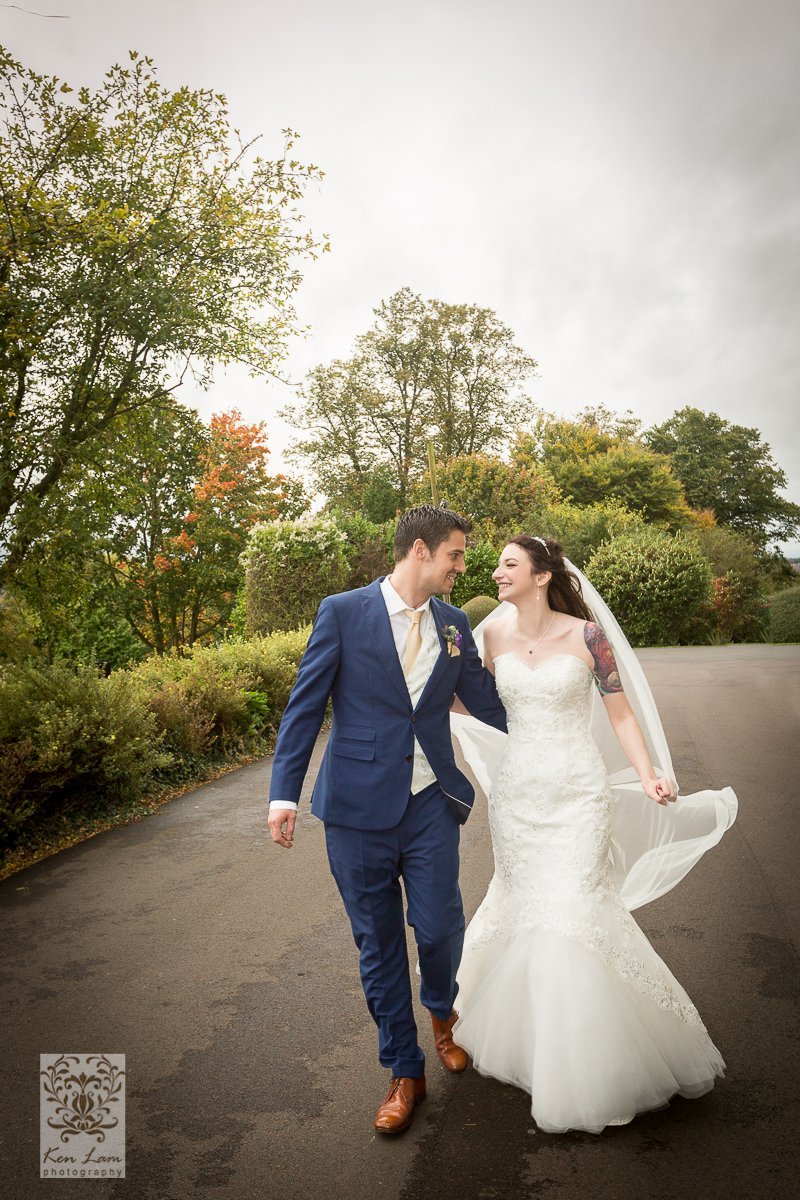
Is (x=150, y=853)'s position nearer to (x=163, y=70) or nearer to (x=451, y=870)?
(x=451, y=870)

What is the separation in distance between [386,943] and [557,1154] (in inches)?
33.8

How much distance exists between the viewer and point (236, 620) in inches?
788

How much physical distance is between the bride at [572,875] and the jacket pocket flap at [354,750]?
2.45ft

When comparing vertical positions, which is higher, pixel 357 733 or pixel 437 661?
pixel 437 661

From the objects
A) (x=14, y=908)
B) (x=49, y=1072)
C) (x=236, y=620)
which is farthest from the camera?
(x=236, y=620)

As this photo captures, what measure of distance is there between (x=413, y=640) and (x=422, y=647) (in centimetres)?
5

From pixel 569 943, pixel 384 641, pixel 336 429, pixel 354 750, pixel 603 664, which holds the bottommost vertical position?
pixel 569 943

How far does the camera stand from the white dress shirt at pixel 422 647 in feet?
10.5

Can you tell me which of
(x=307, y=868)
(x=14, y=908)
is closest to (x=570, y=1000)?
(x=307, y=868)

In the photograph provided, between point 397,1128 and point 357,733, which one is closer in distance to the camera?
point 397,1128

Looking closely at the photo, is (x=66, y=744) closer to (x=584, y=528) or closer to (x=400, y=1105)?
(x=400, y=1105)

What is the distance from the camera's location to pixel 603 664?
3.67m

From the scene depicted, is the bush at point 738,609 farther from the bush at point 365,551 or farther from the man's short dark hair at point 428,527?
the man's short dark hair at point 428,527
